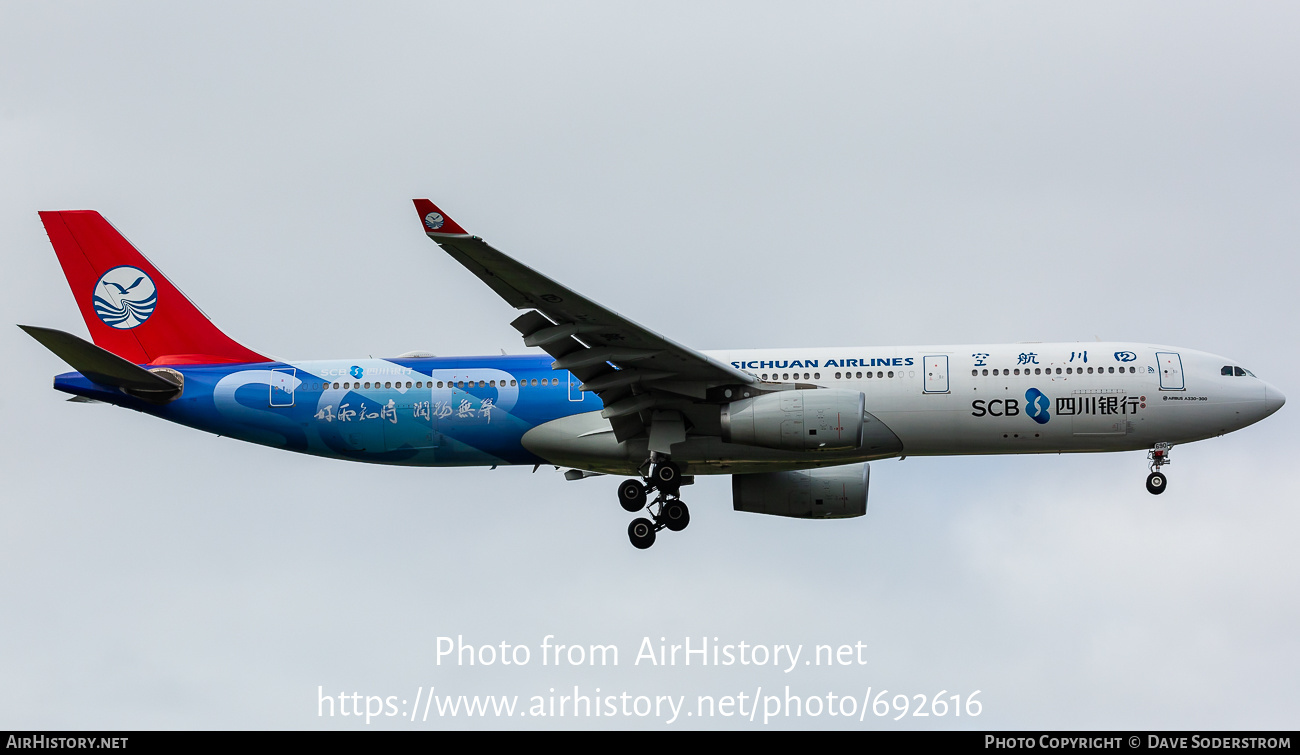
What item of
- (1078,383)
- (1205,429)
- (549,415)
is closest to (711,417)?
(549,415)

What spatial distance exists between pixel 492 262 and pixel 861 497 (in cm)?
1365

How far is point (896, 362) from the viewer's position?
31109 mm

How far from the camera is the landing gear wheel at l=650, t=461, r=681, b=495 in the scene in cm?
3127

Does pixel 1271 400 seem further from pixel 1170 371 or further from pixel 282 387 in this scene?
pixel 282 387

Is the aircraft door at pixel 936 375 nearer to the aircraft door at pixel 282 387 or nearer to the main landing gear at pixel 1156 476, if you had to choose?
the main landing gear at pixel 1156 476

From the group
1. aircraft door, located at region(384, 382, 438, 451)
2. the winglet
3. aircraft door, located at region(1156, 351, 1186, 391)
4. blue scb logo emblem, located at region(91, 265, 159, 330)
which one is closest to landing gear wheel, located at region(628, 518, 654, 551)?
aircraft door, located at region(384, 382, 438, 451)

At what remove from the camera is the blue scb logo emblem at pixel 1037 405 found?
30859mm

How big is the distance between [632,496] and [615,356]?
4.12m

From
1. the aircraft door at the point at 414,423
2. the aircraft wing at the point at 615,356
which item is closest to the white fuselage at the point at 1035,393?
the aircraft wing at the point at 615,356

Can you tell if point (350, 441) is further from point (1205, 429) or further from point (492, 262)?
point (1205, 429)

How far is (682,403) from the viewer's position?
30.5m

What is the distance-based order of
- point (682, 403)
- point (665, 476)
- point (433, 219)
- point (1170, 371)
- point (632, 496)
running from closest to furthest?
point (433, 219) → point (682, 403) → point (665, 476) → point (1170, 371) → point (632, 496)

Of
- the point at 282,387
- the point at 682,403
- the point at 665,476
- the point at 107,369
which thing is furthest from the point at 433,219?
the point at 107,369

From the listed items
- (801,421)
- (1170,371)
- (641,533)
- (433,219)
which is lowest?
(641,533)
